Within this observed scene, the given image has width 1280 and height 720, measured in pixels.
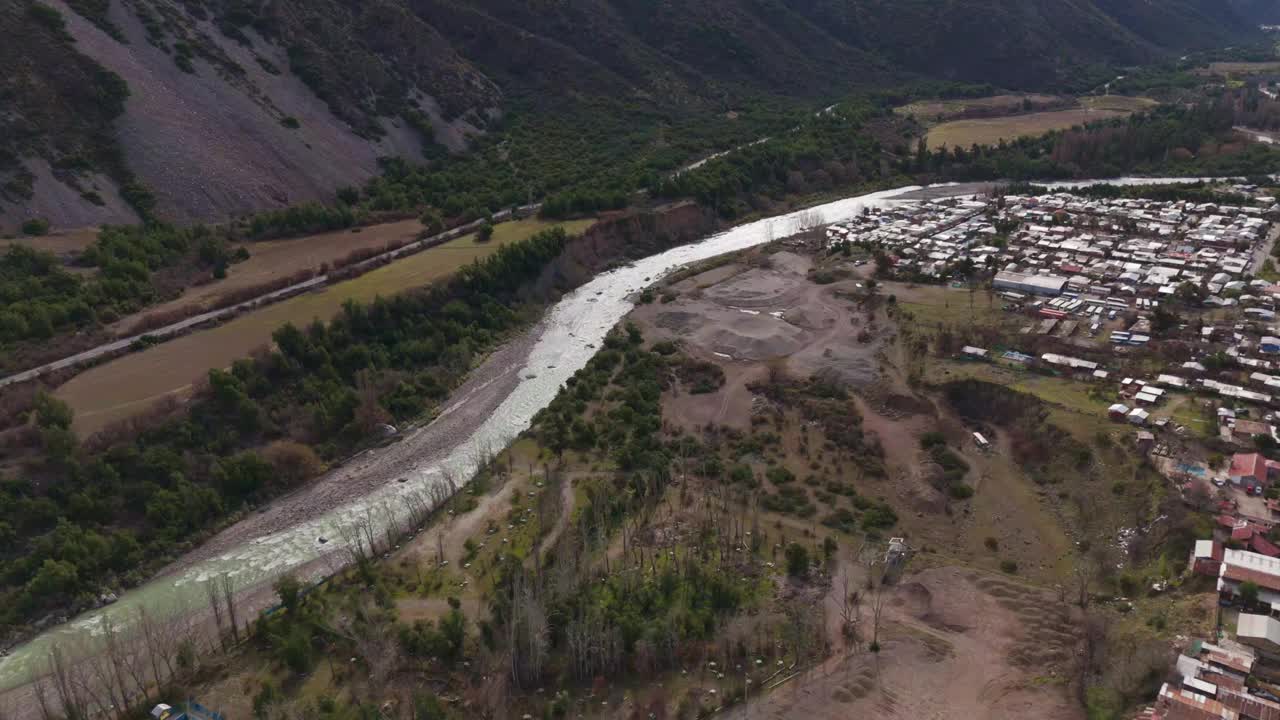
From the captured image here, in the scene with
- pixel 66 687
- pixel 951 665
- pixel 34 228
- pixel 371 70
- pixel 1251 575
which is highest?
pixel 371 70

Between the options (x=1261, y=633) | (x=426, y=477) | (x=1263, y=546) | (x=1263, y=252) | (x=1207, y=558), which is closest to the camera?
(x=1261, y=633)

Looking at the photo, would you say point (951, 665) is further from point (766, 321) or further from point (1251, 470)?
point (766, 321)

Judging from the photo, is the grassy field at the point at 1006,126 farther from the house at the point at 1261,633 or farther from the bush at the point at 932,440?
the house at the point at 1261,633

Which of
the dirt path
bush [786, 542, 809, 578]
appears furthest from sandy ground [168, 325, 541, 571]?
bush [786, 542, 809, 578]

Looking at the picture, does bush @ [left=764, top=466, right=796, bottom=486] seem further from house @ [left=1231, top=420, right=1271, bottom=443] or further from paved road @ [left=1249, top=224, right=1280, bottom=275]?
paved road @ [left=1249, top=224, right=1280, bottom=275]

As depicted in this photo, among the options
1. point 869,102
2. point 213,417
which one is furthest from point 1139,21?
point 213,417

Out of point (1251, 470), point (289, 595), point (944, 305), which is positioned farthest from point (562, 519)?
point (944, 305)

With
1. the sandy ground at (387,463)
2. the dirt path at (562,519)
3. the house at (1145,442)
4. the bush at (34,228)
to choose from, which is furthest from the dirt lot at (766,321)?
the bush at (34,228)

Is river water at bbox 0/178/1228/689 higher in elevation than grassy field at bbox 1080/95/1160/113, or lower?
lower
